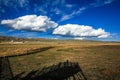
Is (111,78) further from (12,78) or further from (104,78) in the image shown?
(12,78)

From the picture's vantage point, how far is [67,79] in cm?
1455

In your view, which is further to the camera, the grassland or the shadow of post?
the grassland

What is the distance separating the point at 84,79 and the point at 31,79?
489 centimetres

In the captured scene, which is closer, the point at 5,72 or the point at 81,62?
the point at 5,72

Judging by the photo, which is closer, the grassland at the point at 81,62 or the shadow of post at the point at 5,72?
the shadow of post at the point at 5,72

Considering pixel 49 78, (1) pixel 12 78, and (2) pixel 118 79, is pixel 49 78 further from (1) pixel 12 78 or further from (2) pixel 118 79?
(2) pixel 118 79

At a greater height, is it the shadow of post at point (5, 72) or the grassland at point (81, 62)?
the shadow of post at point (5, 72)

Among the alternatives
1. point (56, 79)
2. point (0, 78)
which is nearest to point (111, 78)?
point (56, 79)

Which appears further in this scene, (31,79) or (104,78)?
(104,78)

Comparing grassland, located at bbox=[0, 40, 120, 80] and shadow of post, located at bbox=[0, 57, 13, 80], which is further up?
shadow of post, located at bbox=[0, 57, 13, 80]

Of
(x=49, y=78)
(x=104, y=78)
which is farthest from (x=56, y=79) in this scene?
(x=104, y=78)

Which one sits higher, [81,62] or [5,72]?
[5,72]

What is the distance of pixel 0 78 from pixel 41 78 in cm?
373

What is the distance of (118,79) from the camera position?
1485 cm
